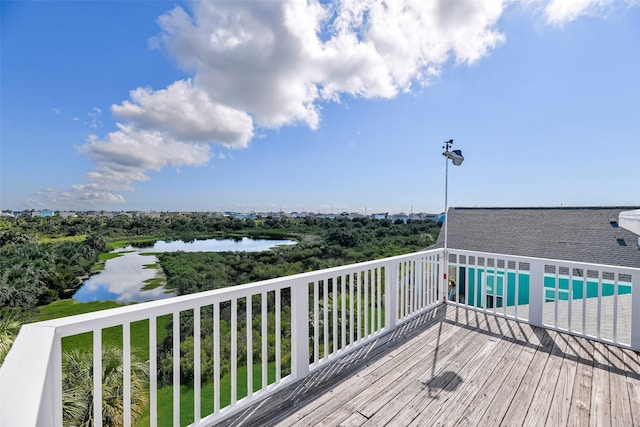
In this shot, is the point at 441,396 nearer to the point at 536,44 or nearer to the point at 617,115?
the point at 536,44

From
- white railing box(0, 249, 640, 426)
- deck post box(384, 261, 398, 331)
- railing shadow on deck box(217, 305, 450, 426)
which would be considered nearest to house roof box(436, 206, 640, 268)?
white railing box(0, 249, 640, 426)

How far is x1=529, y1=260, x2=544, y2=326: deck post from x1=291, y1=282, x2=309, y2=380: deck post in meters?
2.87

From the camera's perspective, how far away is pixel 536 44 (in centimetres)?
476

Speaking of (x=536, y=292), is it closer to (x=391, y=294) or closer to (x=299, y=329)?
(x=391, y=294)

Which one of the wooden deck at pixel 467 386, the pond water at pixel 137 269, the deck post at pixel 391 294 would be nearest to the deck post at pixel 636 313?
the wooden deck at pixel 467 386

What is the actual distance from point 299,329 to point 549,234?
1145 cm

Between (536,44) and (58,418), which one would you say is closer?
(58,418)

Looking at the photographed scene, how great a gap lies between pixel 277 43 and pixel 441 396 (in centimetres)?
700

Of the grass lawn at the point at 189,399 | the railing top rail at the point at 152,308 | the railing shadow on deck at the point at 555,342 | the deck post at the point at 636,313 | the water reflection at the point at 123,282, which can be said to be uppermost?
the railing top rail at the point at 152,308

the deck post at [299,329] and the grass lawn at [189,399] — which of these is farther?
the grass lawn at [189,399]

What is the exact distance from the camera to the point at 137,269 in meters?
21.6

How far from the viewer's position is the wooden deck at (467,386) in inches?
74.0

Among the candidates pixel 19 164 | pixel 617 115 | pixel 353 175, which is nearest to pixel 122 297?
pixel 19 164

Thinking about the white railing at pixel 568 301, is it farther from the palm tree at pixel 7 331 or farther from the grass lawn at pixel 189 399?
the grass lawn at pixel 189 399
